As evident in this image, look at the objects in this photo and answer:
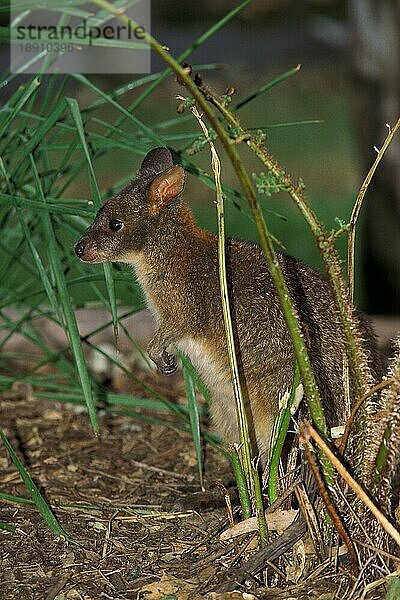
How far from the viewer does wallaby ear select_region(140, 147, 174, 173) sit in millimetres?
3438

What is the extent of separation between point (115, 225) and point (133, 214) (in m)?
0.08

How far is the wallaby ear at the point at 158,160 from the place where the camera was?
11.3 feet

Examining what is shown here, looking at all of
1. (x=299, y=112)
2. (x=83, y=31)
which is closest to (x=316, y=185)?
(x=299, y=112)

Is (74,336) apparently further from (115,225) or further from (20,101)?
(20,101)

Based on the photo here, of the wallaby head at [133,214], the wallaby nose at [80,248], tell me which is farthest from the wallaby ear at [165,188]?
the wallaby nose at [80,248]

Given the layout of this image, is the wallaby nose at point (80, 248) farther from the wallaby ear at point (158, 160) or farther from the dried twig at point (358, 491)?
the dried twig at point (358, 491)

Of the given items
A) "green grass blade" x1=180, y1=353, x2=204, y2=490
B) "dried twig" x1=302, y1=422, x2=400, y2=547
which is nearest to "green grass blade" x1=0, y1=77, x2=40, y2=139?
"green grass blade" x1=180, y1=353, x2=204, y2=490

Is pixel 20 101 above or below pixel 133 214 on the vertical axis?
above

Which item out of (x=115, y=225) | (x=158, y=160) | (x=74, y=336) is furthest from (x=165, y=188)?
(x=74, y=336)

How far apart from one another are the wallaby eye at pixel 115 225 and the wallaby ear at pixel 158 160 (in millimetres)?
224

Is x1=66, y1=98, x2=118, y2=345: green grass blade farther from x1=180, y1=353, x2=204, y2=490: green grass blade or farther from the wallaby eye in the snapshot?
x1=180, y1=353, x2=204, y2=490: green grass blade

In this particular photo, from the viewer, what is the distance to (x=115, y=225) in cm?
349

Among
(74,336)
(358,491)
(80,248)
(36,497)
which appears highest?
(80,248)

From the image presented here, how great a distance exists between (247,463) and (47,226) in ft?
3.93
